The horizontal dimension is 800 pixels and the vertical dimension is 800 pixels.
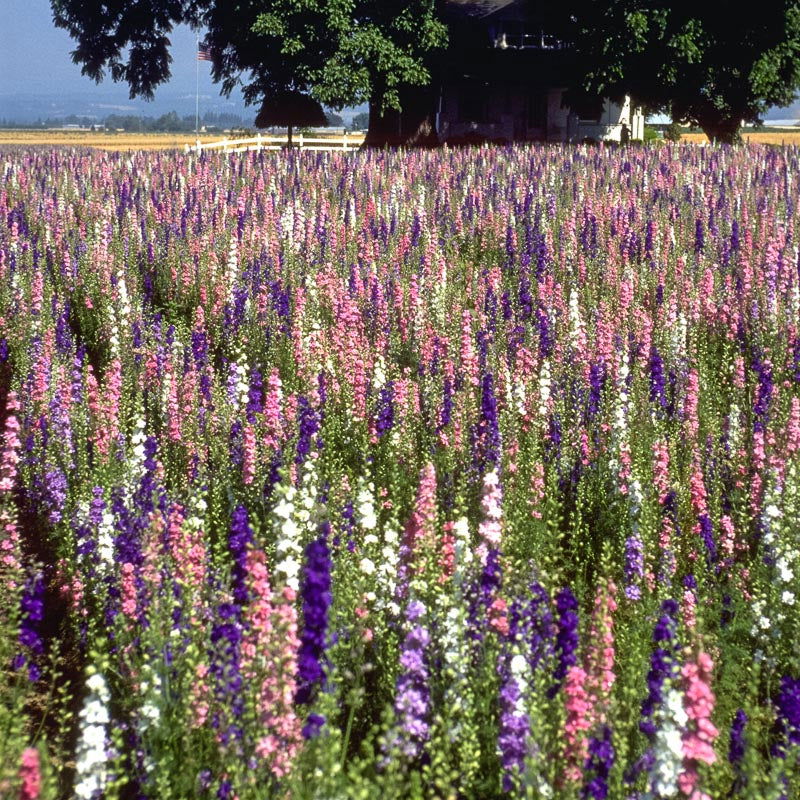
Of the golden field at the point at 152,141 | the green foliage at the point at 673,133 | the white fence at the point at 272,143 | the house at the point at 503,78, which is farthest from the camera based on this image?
the golden field at the point at 152,141

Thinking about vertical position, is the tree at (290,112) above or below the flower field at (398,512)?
above

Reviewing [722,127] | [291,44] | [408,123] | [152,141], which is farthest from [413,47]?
[152,141]

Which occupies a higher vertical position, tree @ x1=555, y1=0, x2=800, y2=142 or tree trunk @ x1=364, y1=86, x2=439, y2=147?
tree @ x1=555, y1=0, x2=800, y2=142

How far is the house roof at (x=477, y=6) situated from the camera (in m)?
37.0

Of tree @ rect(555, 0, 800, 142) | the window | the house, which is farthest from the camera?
the window

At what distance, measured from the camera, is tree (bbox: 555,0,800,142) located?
25.5m

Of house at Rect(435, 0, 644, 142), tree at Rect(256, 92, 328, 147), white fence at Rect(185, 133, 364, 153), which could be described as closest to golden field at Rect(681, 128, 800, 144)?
house at Rect(435, 0, 644, 142)

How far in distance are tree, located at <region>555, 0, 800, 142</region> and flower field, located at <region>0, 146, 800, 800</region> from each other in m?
17.8

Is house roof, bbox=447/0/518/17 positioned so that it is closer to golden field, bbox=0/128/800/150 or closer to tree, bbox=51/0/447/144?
tree, bbox=51/0/447/144

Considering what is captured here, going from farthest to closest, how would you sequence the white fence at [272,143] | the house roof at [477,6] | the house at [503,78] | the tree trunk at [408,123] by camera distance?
the house roof at [477,6] → the house at [503,78] → the white fence at [272,143] → the tree trunk at [408,123]

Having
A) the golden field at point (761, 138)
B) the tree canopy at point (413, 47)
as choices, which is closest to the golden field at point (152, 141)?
the golden field at point (761, 138)

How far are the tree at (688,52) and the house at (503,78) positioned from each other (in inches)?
155

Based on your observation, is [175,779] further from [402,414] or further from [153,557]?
[402,414]

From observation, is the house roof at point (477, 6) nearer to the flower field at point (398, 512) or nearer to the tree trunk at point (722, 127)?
the tree trunk at point (722, 127)
